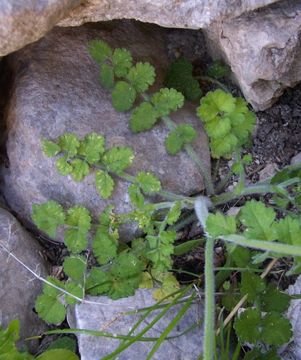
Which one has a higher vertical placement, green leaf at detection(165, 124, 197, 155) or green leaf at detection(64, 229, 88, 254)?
green leaf at detection(165, 124, 197, 155)

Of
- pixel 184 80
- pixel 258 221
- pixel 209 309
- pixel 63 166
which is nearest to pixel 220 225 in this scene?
pixel 258 221

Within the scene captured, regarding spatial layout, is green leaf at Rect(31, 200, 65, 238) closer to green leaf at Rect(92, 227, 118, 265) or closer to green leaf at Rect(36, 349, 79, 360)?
green leaf at Rect(92, 227, 118, 265)

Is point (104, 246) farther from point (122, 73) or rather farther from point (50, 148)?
point (122, 73)

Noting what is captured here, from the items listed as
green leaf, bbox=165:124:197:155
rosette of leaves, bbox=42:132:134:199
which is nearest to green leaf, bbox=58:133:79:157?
rosette of leaves, bbox=42:132:134:199

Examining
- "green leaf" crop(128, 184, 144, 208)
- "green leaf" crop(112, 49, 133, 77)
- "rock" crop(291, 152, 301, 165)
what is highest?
"green leaf" crop(112, 49, 133, 77)

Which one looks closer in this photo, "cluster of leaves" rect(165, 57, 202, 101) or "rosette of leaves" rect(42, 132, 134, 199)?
"rosette of leaves" rect(42, 132, 134, 199)

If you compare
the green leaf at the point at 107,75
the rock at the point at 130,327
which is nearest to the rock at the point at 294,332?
the rock at the point at 130,327

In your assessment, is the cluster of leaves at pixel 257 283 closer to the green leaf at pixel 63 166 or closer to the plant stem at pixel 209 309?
the plant stem at pixel 209 309

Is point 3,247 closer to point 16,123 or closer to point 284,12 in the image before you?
point 16,123

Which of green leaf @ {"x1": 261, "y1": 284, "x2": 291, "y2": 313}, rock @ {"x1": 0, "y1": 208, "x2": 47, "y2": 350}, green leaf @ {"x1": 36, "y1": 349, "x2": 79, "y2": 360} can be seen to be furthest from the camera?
rock @ {"x1": 0, "y1": 208, "x2": 47, "y2": 350}
